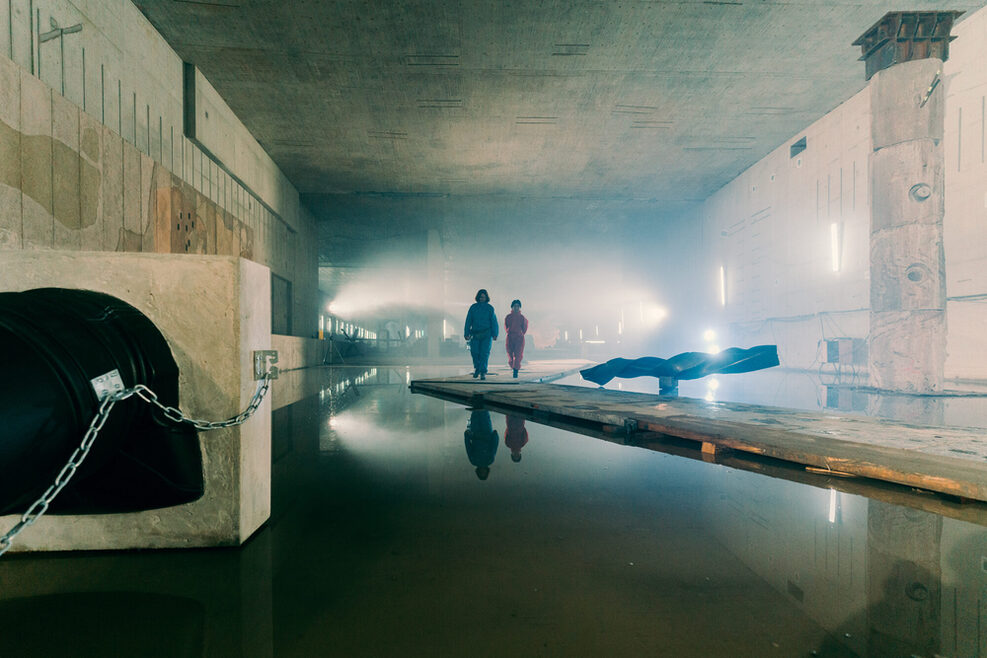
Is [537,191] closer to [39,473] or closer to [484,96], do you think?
[484,96]

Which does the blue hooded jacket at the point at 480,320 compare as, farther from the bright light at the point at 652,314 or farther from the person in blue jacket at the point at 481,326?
the bright light at the point at 652,314

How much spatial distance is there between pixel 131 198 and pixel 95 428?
553 cm

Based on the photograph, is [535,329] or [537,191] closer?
[537,191]

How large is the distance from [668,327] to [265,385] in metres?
20.1

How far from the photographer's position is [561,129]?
10.9 meters

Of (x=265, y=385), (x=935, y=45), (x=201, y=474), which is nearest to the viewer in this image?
(x=201, y=474)

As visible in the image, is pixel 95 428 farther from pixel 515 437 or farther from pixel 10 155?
pixel 10 155

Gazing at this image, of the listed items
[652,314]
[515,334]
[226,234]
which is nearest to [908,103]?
[515,334]

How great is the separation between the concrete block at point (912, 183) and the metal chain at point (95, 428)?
9.30 meters

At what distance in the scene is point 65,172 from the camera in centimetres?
468

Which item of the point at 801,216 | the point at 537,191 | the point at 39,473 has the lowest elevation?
the point at 39,473

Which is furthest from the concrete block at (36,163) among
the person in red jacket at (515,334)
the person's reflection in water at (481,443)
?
the person in red jacket at (515,334)

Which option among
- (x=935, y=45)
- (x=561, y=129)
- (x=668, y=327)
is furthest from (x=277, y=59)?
(x=668, y=327)

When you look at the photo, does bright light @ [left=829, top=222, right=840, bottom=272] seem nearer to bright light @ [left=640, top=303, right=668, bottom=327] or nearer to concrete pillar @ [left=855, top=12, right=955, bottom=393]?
concrete pillar @ [left=855, top=12, right=955, bottom=393]
